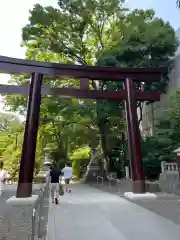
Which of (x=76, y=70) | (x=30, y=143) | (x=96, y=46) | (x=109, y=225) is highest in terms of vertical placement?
(x=96, y=46)

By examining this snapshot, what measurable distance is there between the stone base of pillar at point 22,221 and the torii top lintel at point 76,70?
5739 mm

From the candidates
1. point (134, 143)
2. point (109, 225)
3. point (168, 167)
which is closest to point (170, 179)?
point (168, 167)

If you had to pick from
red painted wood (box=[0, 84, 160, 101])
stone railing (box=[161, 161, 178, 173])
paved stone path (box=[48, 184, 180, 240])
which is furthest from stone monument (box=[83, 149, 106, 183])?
paved stone path (box=[48, 184, 180, 240])

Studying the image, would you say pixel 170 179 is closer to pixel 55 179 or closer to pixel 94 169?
pixel 55 179

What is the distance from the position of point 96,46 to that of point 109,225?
18.9m

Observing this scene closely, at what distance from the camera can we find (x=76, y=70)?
45.9 feet

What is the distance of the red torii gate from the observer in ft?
39.9

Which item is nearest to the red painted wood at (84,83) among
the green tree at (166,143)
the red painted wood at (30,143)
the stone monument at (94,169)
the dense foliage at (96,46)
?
the red painted wood at (30,143)

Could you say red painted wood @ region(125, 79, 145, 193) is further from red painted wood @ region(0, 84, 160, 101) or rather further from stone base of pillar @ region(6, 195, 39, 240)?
stone base of pillar @ region(6, 195, 39, 240)

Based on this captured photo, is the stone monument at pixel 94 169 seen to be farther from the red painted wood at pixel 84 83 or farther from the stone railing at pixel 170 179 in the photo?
the red painted wood at pixel 84 83

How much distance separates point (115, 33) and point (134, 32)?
5.57ft

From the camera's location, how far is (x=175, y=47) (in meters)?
20.9

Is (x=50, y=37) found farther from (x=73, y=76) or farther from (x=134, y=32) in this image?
(x=73, y=76)

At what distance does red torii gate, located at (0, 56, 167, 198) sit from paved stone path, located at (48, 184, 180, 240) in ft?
9.77
